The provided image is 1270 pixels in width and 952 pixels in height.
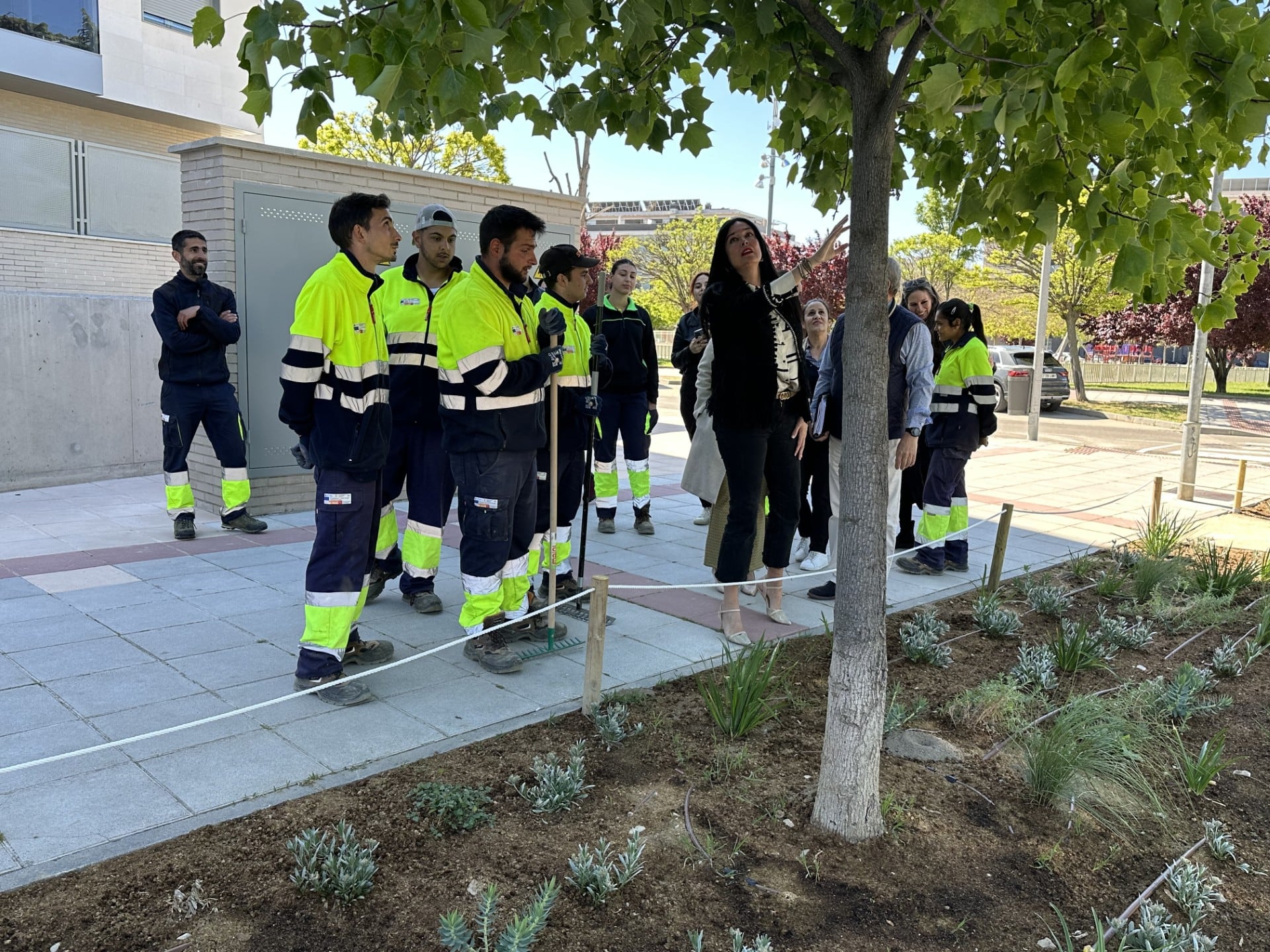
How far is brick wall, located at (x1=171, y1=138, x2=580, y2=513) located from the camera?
7871 mm

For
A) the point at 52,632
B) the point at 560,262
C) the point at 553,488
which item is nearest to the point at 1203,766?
the point at 553,488

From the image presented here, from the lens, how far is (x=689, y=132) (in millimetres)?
3664

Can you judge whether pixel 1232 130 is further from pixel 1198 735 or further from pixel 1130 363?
pixel 1130 363

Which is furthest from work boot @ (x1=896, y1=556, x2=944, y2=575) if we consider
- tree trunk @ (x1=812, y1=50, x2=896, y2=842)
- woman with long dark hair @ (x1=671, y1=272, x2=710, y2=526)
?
tree trunk @ (x1=812, y1=50, x2=896, y2=842)

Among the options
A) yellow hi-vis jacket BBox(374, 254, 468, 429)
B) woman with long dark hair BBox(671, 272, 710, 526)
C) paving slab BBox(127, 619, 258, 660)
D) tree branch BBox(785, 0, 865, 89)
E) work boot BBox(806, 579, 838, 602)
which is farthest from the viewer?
woman with long dark hair BBox(671, 272, 710, 526)

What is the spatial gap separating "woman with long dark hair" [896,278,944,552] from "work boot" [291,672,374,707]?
4.08 meters

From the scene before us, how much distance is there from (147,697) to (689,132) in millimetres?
3449

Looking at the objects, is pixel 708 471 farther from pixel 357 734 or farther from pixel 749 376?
pixel 357 734

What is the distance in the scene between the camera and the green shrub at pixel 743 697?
157 inches

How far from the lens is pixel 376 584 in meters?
5.98

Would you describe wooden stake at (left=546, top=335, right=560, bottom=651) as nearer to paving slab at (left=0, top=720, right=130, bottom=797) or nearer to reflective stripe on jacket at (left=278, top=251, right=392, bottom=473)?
reflective stripe on jacket at (left=278, top=251, right=392, bottom=473)

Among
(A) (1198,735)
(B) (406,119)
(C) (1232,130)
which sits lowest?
(A) (1198,735)

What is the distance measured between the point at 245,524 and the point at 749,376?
185 inches

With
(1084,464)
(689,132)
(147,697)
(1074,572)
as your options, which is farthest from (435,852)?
(1084,464)
